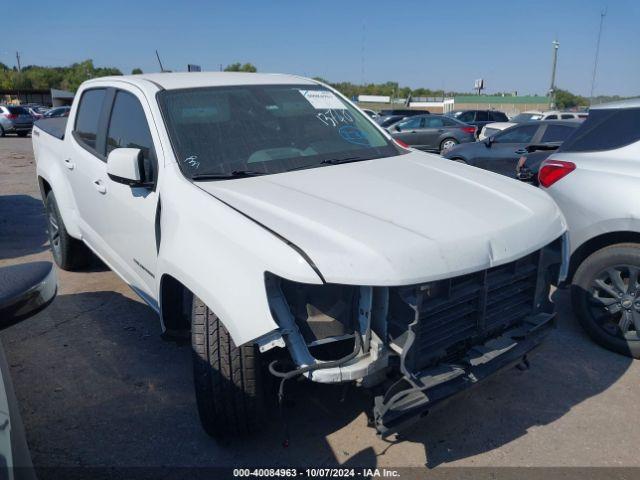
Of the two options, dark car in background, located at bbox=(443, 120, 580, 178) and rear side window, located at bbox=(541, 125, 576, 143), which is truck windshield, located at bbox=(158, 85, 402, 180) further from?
rear side window, located at bbox=(541, 125, 576, 143)

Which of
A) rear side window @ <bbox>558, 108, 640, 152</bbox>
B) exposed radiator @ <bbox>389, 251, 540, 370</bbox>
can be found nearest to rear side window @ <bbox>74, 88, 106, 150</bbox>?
exposed radiator @ <bbox>389, 251, 540, 370</bbox>

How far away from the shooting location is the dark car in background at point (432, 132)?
18.8 meters

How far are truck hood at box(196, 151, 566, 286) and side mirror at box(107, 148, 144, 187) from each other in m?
0.42

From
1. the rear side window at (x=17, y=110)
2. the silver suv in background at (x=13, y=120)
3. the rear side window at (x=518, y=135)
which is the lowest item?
the silver suv in background at (x=13, y=120)

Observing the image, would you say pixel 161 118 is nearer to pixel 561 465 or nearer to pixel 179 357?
pixel 179 357

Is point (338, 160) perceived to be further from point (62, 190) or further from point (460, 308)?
point (62, 190)

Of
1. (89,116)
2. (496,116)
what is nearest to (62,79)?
(496,116)

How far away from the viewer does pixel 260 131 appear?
3.46 meters

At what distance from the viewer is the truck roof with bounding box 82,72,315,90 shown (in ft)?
12.0

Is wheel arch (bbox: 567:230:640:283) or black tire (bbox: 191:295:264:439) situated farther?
wheel arch (bbox: 567:230:640:283)

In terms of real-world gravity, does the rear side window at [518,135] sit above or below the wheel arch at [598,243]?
above

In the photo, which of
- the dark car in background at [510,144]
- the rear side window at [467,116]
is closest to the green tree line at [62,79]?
the rear side window at [467,116]

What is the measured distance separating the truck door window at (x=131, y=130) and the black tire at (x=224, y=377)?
3.27 feet

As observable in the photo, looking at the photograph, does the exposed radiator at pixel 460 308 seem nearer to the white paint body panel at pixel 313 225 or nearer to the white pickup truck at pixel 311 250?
the white pickup truck at pixel 311 250
